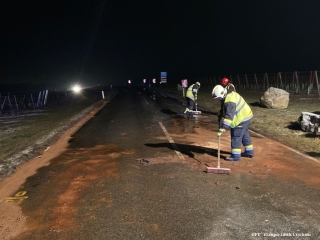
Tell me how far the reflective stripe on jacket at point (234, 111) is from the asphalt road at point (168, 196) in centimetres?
96

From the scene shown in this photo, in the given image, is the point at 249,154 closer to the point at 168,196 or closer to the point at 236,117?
the point at 236,117

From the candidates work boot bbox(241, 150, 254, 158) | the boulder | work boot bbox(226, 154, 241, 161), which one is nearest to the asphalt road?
work boot bbox(226, 154, 241, 161)

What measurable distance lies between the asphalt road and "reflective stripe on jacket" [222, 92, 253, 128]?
3.16 feet

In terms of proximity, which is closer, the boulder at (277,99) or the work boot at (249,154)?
the work boot at (249,154)

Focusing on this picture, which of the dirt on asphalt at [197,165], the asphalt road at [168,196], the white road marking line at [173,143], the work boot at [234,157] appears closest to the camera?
the asphalt road at [168,196]

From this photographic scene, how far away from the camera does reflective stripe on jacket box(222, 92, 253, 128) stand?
19.7 feet

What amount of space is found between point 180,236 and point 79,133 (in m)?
7.99

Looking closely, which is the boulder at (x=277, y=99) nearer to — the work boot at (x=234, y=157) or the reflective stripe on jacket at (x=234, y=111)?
the reflective stripe on jacket at (x=234, y=111)

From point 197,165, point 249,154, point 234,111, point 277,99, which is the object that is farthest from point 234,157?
point 277,99

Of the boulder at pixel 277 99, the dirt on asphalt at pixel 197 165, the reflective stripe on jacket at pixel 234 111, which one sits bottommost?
the dirt on asphalt at pixel 197 165

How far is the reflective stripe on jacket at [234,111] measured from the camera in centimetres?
601

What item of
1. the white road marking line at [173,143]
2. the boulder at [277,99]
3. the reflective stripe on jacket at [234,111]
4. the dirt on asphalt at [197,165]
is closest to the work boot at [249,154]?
the dirt on asphalt at [197,165]

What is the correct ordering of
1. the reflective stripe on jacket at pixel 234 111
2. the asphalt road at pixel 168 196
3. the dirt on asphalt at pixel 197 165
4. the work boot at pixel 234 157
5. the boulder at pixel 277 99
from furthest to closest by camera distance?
the boulder at pixel 277 99 < the work boot at pixel 234 157 < the reflective stripe on jacket at pixel 234 111 < the dirt on asphalt at pixel 197 165 < the asphalt road at pixel 168 196

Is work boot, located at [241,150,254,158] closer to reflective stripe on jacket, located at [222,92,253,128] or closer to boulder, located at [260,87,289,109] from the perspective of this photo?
reflective stripe on jacket, located at [222,92,253,128]
